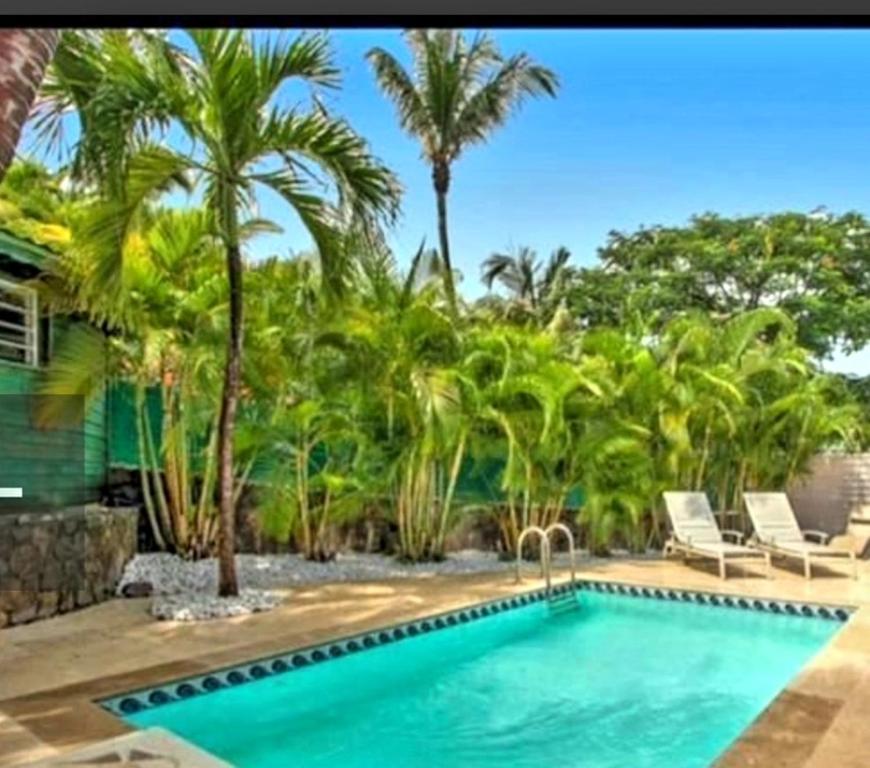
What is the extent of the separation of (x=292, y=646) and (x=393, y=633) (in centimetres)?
74

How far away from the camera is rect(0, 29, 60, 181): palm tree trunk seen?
5.97ft

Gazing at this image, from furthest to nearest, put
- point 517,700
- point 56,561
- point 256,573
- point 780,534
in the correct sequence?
point 780,534 → point 256,573 → point 56,561 → point 517,700

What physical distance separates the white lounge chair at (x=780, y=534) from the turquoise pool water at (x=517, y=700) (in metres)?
1.53

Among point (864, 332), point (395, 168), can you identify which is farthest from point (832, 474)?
point (395, 168)

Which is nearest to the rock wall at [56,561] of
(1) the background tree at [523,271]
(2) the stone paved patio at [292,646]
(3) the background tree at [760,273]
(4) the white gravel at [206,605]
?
(2) the stone paved patio at [292,646]

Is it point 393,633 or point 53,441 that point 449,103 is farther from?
point 393,633

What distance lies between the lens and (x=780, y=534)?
722 centimetres

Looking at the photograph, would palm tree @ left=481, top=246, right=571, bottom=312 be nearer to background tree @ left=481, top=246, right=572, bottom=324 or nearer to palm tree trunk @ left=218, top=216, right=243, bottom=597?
background tree @ left=481, top=246, right=572, bottom=324

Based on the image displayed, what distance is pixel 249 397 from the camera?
650 cm

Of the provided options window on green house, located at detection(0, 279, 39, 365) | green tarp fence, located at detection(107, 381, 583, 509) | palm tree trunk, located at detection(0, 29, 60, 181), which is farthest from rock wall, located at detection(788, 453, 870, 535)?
palm tree trunk, located at detection(0, 29, 60, 181)

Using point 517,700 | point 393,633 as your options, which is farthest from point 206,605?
point 517,700

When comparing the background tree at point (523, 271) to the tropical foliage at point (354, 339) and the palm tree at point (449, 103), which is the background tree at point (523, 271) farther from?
the tropical foliage at point (354, 339)

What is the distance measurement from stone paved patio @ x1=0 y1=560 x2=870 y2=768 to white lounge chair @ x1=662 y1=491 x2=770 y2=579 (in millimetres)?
271

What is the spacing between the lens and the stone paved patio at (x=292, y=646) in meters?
2.75
